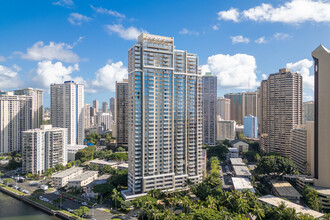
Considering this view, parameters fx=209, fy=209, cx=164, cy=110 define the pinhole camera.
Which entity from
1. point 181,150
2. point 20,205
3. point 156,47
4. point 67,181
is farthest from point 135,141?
point 20,205

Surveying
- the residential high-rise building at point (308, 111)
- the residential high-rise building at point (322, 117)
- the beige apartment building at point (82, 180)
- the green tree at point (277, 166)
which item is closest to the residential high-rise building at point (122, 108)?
the beige apartment building at point (82, 180)

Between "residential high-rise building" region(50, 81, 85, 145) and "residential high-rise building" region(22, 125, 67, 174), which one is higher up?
"residential high-rise building" region(50, 81, 85, 145)

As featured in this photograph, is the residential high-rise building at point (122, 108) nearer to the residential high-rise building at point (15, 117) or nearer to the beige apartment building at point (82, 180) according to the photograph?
the beige apartment building at point (82, 180)

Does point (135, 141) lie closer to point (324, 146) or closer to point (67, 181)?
point (67, 181)

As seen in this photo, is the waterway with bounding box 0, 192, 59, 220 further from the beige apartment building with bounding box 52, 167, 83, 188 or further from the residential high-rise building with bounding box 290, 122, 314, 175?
the residential high-rise building with bounding box 290, 122, 314, 175

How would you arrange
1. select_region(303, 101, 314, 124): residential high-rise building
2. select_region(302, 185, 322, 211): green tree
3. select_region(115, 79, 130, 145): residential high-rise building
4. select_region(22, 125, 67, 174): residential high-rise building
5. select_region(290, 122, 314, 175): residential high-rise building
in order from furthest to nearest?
1. select_region(303, 101, 314, 124): residential high-rise building
2. select_region(115, 79, 130, 145): residential high-rise building
3. select_region(22, 125, 67, 174): residential high-rise building
4. select_region(290, 122, 314, 175): residential high-rise building
5. select_region(302, 185, 322, 211): green tree

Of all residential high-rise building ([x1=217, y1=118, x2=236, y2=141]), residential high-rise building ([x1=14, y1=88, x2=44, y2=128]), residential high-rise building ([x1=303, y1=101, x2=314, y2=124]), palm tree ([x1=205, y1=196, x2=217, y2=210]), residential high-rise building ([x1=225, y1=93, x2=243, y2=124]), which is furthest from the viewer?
residential high-rise building ([x1=225, y1=93, x2=243, y2=124])

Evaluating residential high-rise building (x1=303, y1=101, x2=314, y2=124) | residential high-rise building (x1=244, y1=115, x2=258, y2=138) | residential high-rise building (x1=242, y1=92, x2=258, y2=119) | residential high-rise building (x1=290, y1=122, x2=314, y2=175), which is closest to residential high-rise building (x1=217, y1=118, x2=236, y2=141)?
residential high-rise building (x1=244, y1=115, x2=258, y2=138)
